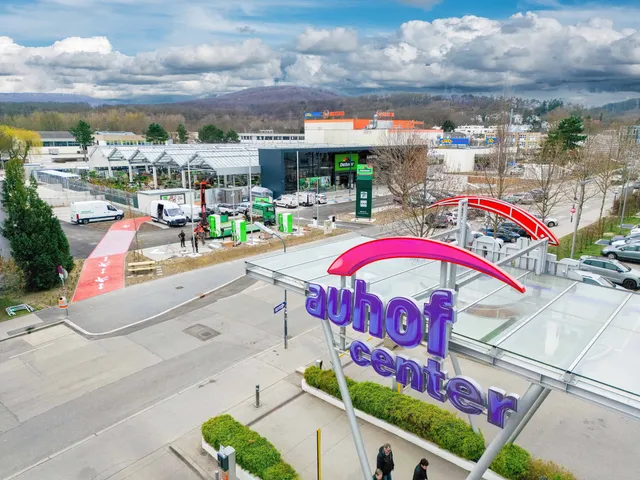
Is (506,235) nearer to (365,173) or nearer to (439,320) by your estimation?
(365,173)

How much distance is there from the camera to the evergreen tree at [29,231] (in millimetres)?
22188

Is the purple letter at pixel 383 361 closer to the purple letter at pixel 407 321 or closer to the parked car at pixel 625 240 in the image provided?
the purple letter at pixel 407 321

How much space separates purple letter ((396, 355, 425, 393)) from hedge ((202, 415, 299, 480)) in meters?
3.94

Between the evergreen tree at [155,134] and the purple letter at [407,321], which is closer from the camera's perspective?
the purple letter at [407,321]

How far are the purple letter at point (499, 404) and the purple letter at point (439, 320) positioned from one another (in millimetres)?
1019

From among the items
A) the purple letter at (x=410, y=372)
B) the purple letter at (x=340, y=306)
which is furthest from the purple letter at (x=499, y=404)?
the purple letter at (x=340, y=306)

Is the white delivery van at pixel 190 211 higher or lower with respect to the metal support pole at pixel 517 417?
lower

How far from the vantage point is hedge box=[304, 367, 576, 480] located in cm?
993

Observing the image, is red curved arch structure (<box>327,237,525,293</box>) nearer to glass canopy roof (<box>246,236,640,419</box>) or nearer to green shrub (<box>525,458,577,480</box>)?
glass canopy roof (<box>246,236,640,419</box>)

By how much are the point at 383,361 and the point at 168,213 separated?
113ft

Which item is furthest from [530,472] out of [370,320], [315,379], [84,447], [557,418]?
[84,447]

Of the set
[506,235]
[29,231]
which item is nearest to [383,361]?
[29,231]

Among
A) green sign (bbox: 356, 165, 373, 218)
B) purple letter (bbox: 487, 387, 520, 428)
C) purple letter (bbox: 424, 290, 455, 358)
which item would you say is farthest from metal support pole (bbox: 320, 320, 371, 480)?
green sign (bbox: 356, 165, 373, 218)

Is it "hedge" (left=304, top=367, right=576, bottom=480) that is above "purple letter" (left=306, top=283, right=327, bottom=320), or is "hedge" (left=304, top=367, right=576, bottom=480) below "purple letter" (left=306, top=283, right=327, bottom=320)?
below
